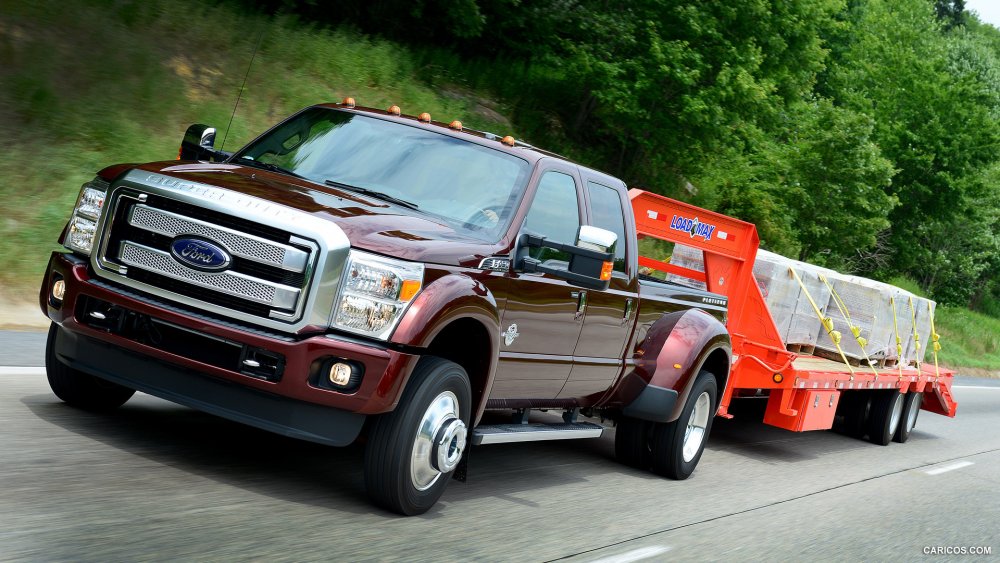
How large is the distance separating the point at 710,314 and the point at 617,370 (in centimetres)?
158

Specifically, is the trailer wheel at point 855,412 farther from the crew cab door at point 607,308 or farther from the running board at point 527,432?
the running board at point 527,432

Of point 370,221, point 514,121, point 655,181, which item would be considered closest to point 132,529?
point 370,221

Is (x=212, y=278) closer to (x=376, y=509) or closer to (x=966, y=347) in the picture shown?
(x=376, y=509)

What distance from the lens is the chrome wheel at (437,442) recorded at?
574cm

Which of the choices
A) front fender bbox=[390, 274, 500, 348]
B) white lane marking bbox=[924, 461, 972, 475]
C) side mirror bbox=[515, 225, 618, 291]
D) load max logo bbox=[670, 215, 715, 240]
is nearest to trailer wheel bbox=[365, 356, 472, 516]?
front fender bbox=[390, 274, 500, 348]

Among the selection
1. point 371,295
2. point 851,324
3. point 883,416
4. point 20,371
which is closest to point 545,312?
point 371,295

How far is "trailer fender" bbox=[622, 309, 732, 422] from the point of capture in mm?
8328

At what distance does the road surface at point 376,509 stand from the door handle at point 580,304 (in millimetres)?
1202

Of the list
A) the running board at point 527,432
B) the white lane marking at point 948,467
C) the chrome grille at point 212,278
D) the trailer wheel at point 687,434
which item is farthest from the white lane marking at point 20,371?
the white lane marking at point 948,467

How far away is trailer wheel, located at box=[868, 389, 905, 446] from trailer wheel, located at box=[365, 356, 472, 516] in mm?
9345

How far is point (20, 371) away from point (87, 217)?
2.30 metres

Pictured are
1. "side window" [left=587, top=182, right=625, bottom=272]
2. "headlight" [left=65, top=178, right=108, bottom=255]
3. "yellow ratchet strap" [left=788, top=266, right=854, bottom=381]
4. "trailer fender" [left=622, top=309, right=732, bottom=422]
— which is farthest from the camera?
"yellow ratchet strap" [left=788, top=266, right=854, bottom=381]

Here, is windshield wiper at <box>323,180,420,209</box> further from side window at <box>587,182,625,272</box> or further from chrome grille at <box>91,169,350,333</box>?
side window at <box>587,182,625,272</box>

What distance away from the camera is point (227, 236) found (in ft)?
17.8
